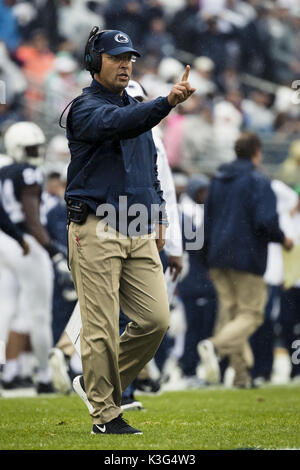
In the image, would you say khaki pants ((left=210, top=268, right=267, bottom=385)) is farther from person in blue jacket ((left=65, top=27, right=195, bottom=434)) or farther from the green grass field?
person in blue jacket ((left=65, top=27, right=195, bottom=434))

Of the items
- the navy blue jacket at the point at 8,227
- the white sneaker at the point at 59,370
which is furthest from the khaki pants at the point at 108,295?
the navy blue jacket at the point at 8,227

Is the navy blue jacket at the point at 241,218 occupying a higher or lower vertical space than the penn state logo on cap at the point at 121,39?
lower

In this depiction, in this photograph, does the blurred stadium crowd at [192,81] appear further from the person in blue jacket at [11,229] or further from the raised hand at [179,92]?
the raised hand at [179,92]

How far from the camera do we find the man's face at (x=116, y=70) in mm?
6414

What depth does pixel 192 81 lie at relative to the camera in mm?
18234

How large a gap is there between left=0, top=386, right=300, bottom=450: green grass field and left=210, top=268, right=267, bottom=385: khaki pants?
0.45m

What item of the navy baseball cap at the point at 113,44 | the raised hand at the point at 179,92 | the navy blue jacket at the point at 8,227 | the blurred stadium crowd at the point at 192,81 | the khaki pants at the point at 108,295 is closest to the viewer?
the raised hand at the point at 179,92

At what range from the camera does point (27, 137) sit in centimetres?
1056

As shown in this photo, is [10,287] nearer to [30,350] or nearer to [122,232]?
[30,350]

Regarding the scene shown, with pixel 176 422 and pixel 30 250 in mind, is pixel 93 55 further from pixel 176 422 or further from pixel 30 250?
pixel 30 250

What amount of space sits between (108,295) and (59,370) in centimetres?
372

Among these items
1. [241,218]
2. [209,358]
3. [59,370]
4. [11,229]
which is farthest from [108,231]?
[241,218]

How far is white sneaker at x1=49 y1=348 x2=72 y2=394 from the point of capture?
32.2 feet

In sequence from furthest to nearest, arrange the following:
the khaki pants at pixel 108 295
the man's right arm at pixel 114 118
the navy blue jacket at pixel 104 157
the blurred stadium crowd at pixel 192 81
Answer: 1. the blurred stadium crowd at pixel 192 81
2. the khaki pants at pixel 108 295
3. the navy blue jacket at pixel 104 157
4. the man's right arm at pixel 114 118
